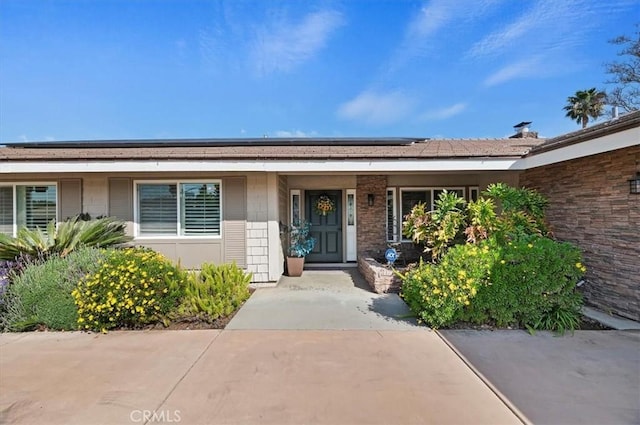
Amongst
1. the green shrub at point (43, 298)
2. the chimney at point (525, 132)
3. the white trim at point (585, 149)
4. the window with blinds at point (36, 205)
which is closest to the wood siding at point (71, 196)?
the window with blinds at point (36, 205)

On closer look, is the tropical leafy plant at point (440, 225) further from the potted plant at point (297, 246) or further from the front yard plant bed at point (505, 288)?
the potted plant at point (297, 246)

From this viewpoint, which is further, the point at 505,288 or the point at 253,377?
the point at 505,288

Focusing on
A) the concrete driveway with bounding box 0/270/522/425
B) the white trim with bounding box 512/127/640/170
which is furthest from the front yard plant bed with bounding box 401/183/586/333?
the white trim with bounding box 512/127/640/170

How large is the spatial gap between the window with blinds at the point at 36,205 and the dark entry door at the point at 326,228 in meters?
6.58

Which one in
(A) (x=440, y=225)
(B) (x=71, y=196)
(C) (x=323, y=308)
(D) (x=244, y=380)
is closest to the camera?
(D) (x=244, y=380)

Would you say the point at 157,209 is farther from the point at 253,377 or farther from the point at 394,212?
the point at 394,212

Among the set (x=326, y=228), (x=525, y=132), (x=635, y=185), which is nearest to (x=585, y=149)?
(x=635, y=185)

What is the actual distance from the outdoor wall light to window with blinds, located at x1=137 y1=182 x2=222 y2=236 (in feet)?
25.4

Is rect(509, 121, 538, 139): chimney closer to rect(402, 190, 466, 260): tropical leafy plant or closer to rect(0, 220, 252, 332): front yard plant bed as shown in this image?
rect(402, 190, 466, 260): tropical leafy plant

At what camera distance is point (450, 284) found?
4527 millimetres

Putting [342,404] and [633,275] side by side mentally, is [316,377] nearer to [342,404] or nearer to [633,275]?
[342,404]

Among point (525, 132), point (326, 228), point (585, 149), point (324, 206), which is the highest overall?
point (525, 132)

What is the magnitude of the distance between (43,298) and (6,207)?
4.40 metres

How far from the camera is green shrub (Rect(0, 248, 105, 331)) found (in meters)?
4.90
